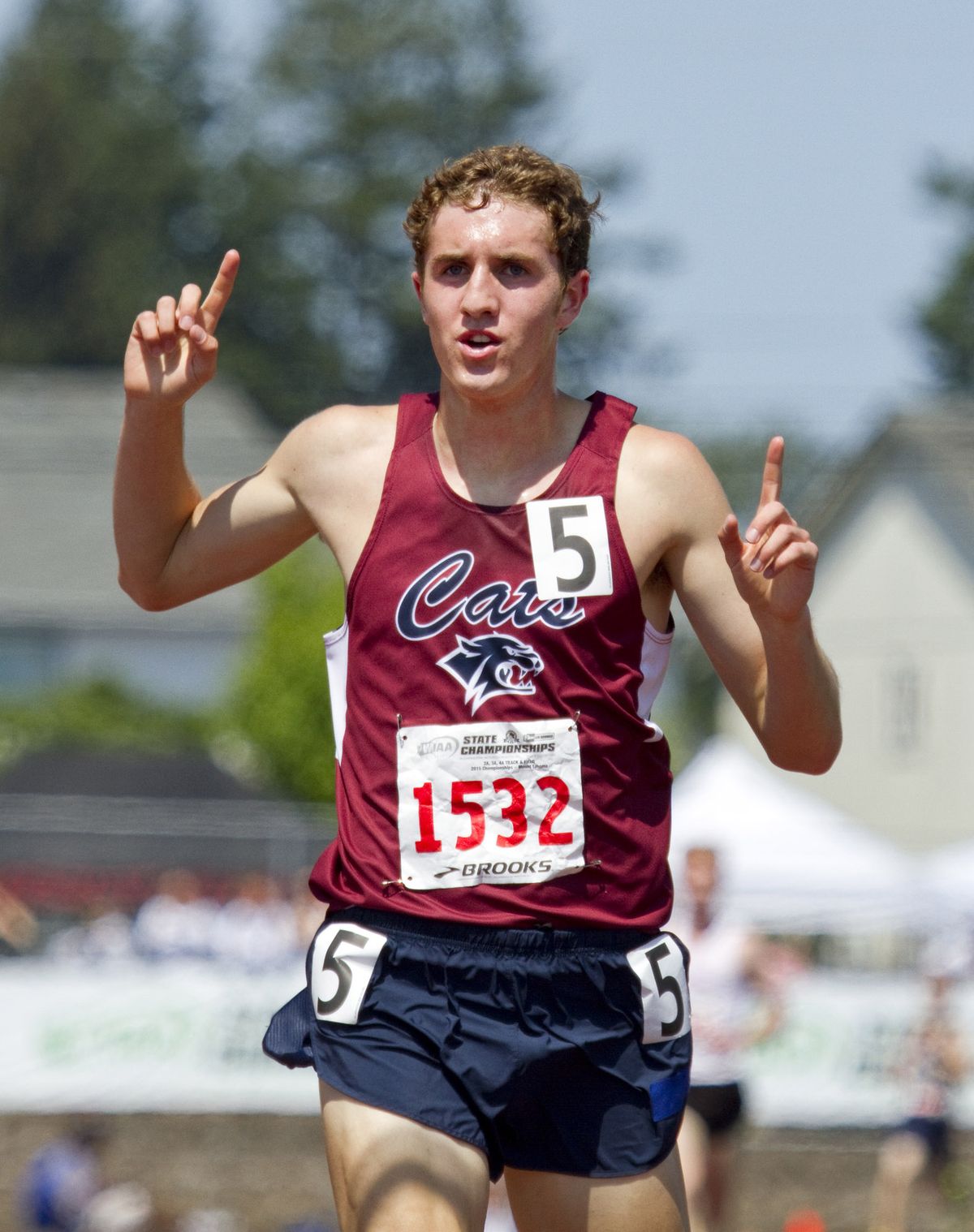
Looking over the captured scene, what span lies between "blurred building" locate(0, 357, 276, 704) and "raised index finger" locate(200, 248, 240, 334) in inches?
1388

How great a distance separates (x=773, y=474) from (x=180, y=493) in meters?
1.10

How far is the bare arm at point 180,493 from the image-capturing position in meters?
3.61

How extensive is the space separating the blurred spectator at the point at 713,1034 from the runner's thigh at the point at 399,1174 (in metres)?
5.07

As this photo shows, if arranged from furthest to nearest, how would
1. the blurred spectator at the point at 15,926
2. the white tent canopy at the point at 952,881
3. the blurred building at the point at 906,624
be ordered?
the blurred building at the point at 906,624
the blurred spectator at the point at 15,926
the white tent canopy at the point at 952,881

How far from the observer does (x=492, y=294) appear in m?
3.47

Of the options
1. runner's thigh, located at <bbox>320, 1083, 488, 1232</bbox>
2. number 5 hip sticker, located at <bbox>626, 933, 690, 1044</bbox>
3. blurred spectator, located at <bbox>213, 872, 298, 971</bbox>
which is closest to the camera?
runner's thigh, located at <bbox>320, 1083, 488, 1232</bbox>

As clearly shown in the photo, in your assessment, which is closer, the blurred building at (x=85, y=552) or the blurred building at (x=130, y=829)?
the blurred building at (x=130, y=829)

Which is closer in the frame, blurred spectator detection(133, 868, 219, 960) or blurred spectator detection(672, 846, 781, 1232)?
blurred spectator detection(672, 846, 781, 1232)

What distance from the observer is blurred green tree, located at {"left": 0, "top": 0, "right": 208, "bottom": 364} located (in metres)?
61.7

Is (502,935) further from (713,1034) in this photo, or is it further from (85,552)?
(85,552)

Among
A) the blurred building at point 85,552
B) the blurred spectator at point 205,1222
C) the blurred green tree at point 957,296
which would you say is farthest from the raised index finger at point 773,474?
the blurred green tree at point 957,296

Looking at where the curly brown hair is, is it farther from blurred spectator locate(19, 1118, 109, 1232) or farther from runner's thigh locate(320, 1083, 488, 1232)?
blurred spectator locate(19, 1118, 109, 1232)

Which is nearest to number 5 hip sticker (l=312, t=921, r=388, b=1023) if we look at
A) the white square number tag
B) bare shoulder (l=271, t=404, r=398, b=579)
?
the white square number tag

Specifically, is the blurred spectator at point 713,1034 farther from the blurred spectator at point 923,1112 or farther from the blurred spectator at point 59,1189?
the blurred spectator at point 59,1189
